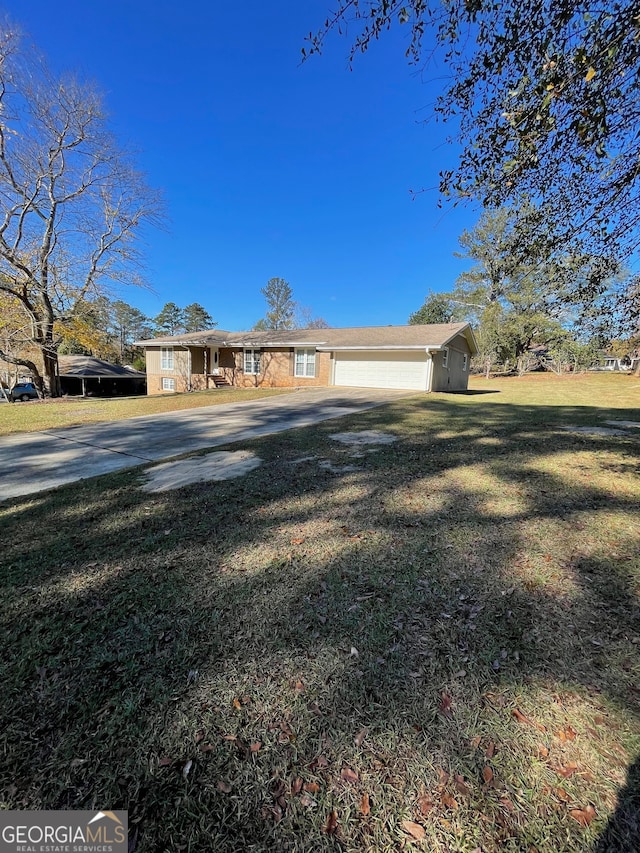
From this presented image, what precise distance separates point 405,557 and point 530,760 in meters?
1.46

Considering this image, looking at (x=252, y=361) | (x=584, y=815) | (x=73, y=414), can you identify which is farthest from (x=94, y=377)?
(x=584, y=815)

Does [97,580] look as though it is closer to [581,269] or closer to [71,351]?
[581,269]

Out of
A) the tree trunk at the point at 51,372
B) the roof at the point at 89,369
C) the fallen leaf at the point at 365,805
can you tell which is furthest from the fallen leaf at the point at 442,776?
the roof at the point at 89,369

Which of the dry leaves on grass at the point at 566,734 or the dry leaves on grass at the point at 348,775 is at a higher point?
the dry leaves on grass at the point at 566,734

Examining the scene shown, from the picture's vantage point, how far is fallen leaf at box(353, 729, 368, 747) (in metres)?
1.55

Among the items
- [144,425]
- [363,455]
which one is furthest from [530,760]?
[144,425]

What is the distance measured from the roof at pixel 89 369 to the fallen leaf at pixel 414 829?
A: 3656 centimetres

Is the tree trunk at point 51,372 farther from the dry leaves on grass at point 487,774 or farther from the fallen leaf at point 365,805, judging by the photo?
the dry leaves on grass at point 487,774

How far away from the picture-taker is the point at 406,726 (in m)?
1.61

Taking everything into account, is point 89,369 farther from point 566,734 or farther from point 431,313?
point 431,313

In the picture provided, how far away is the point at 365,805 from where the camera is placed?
1.34 metres

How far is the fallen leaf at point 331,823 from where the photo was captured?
1.27 metres

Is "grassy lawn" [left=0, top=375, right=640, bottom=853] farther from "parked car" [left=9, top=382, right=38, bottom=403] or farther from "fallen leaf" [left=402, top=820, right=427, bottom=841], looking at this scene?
"parked car" [left=9, top=382, right=38, bottom=403]

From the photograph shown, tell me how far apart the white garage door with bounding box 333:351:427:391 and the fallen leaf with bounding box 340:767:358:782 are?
55.7 ft
